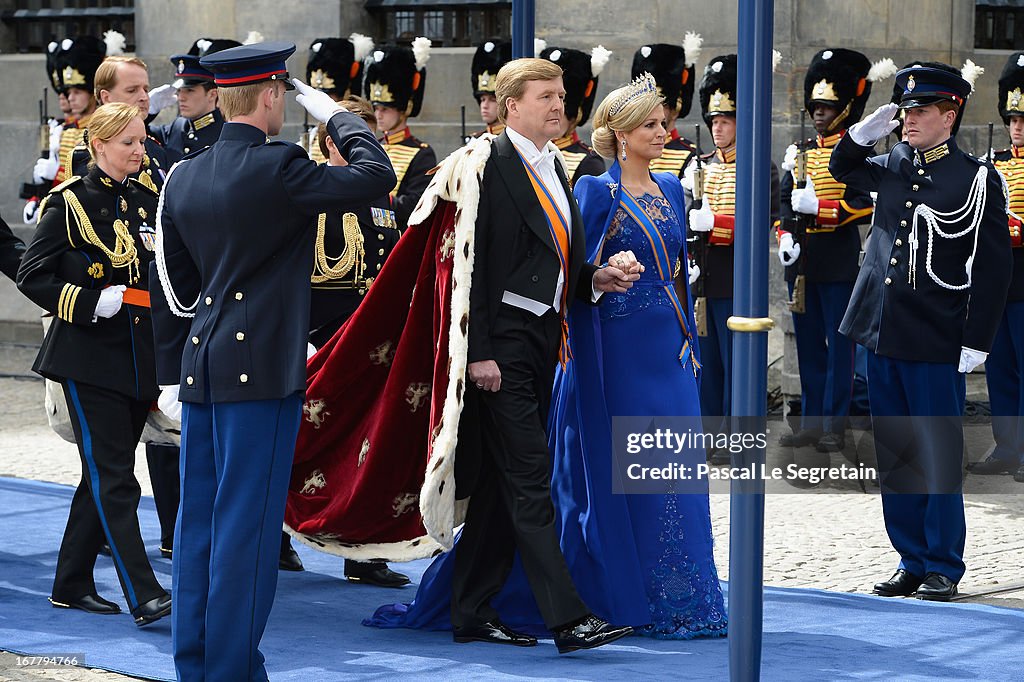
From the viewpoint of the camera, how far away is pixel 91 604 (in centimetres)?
600

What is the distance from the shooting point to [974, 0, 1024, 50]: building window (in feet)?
39.7

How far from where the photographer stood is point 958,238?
6418 mm

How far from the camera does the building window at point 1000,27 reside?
1210cm

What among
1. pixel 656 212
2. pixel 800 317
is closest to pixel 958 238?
pixel 656 212

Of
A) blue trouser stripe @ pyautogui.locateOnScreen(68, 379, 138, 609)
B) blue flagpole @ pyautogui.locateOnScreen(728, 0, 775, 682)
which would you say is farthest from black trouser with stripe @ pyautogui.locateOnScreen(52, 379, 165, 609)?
blue flagpole @ pyautogui.locateOnScreen(728, 0, 775, 682)

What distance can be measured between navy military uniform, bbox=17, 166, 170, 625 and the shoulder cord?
8.96 feet

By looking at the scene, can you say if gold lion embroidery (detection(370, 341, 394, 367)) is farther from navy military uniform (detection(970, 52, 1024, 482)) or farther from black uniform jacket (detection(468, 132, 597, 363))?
navy military uniform (detection(970, 52, 1024, 482))

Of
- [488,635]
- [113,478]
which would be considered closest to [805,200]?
[488,635]

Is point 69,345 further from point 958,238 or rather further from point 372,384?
point 958,238

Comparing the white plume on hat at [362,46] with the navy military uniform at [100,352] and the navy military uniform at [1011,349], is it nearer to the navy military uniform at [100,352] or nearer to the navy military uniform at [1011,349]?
the navy military uniform at [1011,349]

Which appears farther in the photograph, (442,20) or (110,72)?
(442,20)

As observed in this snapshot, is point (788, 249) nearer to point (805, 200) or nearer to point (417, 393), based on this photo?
point (805, 200)

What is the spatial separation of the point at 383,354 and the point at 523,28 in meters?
1.32

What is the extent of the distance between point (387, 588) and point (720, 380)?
3.52m
